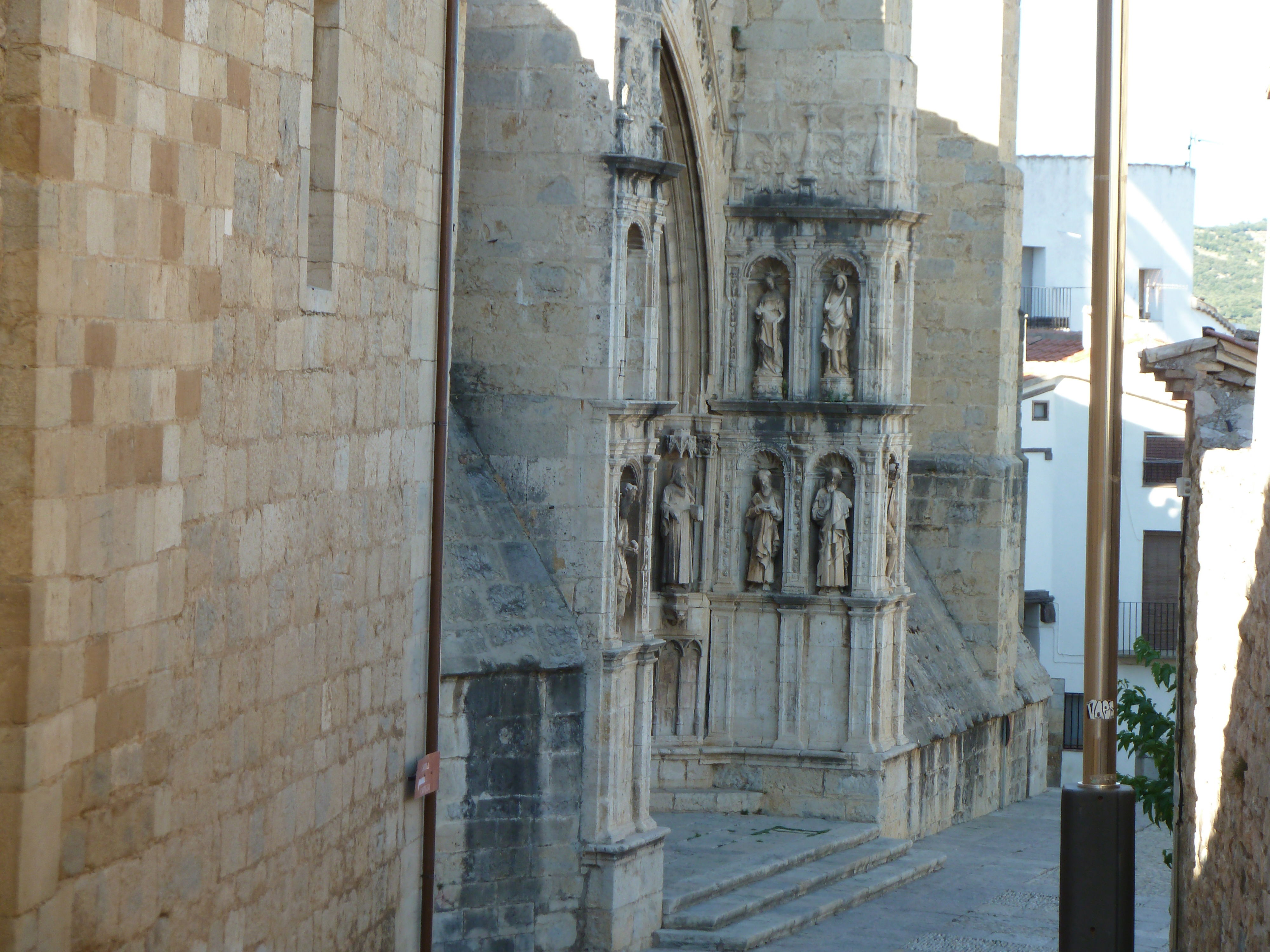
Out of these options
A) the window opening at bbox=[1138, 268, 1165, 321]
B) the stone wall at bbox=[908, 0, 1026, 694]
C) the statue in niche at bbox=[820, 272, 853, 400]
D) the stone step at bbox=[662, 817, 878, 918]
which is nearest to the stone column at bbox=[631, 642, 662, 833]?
the stone step at bbox=[662, 817, 878, 918]

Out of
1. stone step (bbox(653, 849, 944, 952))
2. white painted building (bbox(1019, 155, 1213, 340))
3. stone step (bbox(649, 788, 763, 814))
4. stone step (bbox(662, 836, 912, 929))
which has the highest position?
white painted building (bbox(1019, 155, 1213, 340))

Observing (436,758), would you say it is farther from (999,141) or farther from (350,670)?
(999,141)

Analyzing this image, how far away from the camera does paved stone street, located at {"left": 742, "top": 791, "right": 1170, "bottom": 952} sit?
45.5 ft

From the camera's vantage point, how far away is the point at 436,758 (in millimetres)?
10258

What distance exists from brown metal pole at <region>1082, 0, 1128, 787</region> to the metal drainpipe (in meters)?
3.33

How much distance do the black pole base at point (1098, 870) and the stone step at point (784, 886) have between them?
16.8 ft

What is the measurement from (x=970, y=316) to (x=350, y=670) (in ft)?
44.6

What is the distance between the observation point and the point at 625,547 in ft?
43.4

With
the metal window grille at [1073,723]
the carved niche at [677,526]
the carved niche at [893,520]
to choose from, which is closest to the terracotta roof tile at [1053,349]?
the metal window grille at [1073,723]

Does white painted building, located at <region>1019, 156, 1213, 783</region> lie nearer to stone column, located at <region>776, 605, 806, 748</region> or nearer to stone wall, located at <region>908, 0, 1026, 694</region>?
stone wall, located at <region>908, 0, 1026, 694</region>

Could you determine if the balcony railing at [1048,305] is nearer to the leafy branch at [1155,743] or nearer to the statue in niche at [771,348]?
the statue in niche at [771,348]

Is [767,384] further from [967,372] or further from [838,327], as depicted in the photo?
[967,372]

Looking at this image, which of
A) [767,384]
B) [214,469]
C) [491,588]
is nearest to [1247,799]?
[214,469]

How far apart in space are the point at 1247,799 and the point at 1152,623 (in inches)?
1010
